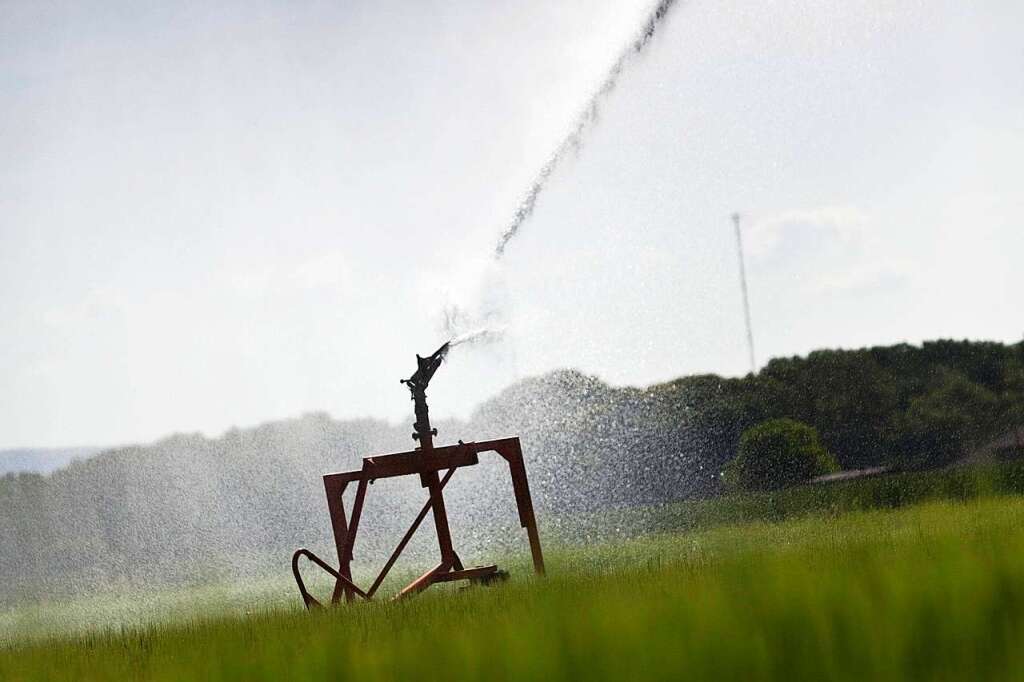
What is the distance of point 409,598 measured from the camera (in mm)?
8891

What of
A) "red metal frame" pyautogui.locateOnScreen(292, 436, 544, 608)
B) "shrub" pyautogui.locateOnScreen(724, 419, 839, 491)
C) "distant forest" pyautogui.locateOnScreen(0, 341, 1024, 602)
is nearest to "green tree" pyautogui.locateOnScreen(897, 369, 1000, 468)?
"distant forest" pyautogui.locateOnScreen(0, 341, 1024, 602)

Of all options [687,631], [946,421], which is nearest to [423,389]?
[687,631]

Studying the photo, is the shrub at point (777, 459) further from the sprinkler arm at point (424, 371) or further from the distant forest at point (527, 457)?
the sprinkler arm at point (424, 371)

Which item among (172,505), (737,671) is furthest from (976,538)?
(172,505)

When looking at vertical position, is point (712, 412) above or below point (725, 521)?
above

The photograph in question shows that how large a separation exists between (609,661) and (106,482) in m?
22.2

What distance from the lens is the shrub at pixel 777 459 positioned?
807 inches

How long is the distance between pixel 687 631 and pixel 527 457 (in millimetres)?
18766

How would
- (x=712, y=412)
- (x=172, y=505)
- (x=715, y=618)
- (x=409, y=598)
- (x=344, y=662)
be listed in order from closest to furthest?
(x=715, y=618), (x=344, y=662), (x=409, y=598), (x=712, y=412), (x=172, y=505)

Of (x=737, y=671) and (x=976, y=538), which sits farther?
(x=976, y=538)

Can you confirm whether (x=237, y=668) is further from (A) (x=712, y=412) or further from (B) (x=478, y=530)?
(A) (x=712, y=412)

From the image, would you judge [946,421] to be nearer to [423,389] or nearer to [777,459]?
[777,459]

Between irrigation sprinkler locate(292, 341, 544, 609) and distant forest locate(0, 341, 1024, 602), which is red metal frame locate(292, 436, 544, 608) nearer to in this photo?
irrigation sprinkler locate(292, 341, 544, 609)

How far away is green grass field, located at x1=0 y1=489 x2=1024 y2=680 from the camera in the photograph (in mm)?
4059
